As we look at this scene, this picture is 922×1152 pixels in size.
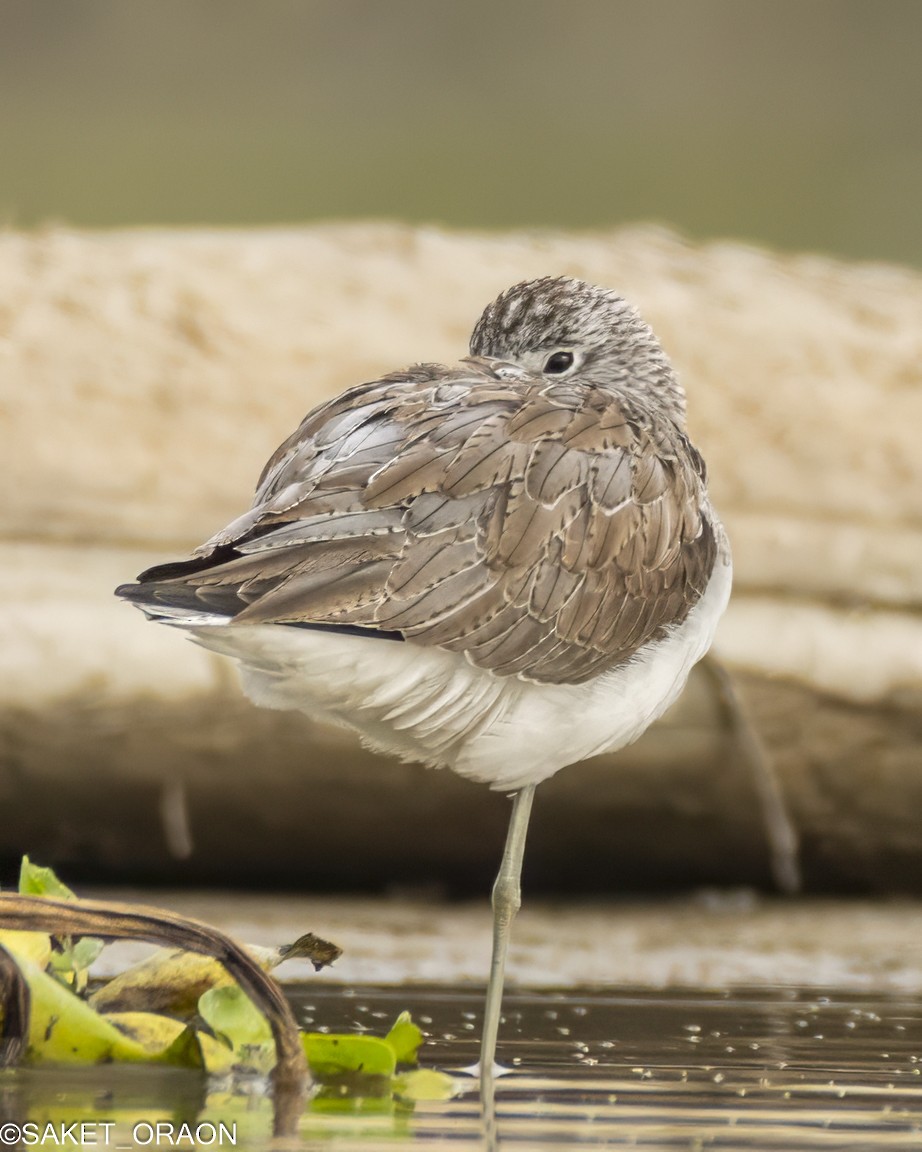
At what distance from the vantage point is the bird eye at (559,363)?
5.82 meters

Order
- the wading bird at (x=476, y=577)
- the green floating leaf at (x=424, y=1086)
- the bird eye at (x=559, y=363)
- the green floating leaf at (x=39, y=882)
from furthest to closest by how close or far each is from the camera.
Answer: the bird eye at (x=559, y=363) → the green floating leaf at (x=39, y=882) → the wading bird at (x=476, y=577) → the green floating leaf at (x=424, y=1086)

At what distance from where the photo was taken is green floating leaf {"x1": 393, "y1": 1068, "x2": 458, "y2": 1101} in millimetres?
4211

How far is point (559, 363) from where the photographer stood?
5840mm

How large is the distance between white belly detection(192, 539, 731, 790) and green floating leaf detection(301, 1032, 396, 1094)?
80 centimetres

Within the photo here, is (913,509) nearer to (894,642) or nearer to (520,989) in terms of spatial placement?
Result: (894,642)

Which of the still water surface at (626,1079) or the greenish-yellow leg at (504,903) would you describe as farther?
the greenish-yellow leg at (504,903)

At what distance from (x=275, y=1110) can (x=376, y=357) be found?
13.5ft

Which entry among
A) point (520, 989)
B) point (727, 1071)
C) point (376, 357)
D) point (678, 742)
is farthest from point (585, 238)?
point (727, 1071)

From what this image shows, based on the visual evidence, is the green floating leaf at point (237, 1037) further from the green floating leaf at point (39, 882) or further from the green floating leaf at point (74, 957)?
the green floating leaf at point (39, 882)

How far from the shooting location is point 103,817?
279 inches

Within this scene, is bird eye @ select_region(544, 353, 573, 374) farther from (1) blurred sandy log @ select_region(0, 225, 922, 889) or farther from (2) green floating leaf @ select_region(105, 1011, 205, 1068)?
(2) green floating leaf @ select_region(105, 1011, 205, 1068)

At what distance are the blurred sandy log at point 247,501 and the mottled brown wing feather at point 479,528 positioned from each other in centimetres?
184

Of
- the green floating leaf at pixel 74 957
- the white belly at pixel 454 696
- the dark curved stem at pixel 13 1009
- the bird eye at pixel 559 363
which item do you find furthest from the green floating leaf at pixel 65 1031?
the bird eye at pixel 559 363

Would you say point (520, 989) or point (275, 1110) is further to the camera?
point (520, 989)
